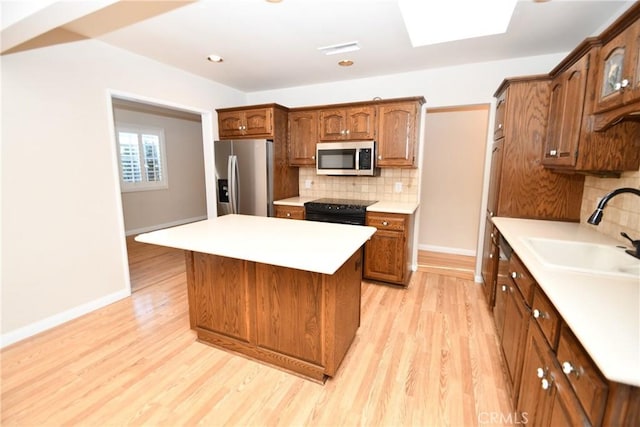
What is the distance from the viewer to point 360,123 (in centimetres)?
345

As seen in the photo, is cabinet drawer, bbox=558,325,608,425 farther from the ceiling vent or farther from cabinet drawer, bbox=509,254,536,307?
the ceiling vent

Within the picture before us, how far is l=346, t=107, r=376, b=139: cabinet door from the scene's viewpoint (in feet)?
11.1

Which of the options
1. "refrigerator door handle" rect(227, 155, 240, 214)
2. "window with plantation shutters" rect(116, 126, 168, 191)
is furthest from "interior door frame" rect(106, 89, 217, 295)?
"window with plantation shutters" rect(116, 126, 168, 191)

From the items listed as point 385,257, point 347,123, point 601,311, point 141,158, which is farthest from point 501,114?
point 141,158

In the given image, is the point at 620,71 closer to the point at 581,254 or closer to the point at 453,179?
the point at 581,254

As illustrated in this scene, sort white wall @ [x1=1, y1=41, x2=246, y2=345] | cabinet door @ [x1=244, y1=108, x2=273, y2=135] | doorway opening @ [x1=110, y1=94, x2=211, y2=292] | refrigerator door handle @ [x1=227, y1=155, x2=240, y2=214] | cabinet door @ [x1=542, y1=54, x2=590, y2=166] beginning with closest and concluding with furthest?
cabinet door @ [x1=542, y1=54, x2=590, y2=166] < white wall @ [x1=1, y1=41, x2=246, y2=345] < cabinet door @ [x1=244, y1=108, x2=273, y2=135] < refrigerator door handle @ [x1=227, y1=155, x2=240, y2=214] < doorway opening @ [x1=110, y1=94, x2=211, y2=292]

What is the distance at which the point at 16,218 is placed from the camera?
2.19 meters

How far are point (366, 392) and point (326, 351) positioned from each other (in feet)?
1.16

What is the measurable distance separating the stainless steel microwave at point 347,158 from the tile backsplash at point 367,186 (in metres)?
0.28

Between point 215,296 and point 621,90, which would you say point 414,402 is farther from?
point 621,90

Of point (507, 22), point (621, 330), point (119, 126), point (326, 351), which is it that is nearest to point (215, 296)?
point (326, 351)

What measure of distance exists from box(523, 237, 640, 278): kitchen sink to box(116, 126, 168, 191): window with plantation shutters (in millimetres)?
6211

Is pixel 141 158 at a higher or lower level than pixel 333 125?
lower

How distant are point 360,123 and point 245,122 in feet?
5.07
